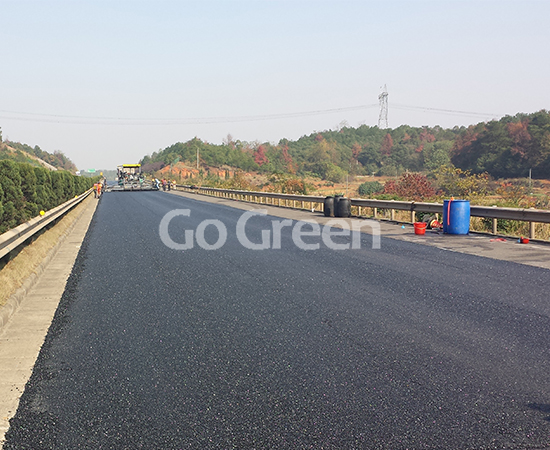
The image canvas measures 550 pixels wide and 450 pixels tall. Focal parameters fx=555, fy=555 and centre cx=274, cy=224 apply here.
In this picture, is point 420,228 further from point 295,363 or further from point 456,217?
point 295,363

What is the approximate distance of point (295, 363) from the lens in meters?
4.95

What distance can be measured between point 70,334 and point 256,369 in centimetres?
244

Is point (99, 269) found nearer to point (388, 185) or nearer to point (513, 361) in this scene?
point (513, 361)

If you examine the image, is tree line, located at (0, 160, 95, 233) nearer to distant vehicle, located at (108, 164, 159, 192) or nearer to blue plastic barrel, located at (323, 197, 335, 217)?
blue plastic barrel, located at (323, 197, 335, 217)

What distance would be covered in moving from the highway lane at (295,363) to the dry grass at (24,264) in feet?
2.62

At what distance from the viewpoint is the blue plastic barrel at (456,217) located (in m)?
15.2

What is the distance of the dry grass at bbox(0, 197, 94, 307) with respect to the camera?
789cm

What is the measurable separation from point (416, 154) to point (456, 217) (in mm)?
132429

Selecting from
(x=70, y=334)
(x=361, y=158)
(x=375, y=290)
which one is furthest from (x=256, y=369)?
(x=361, y=158)

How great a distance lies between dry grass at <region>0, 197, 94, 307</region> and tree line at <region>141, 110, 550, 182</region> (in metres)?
41.8

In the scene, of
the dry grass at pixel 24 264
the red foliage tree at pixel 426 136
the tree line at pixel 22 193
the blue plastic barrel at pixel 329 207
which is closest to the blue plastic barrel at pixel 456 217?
the blue plastic barrel at pixel 329 207

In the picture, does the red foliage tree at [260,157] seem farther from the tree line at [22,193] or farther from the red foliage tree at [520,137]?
the tree line at [22,193]

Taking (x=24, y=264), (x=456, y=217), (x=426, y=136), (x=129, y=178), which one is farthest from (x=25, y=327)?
(x=426, y=136)

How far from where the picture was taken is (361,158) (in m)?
167
